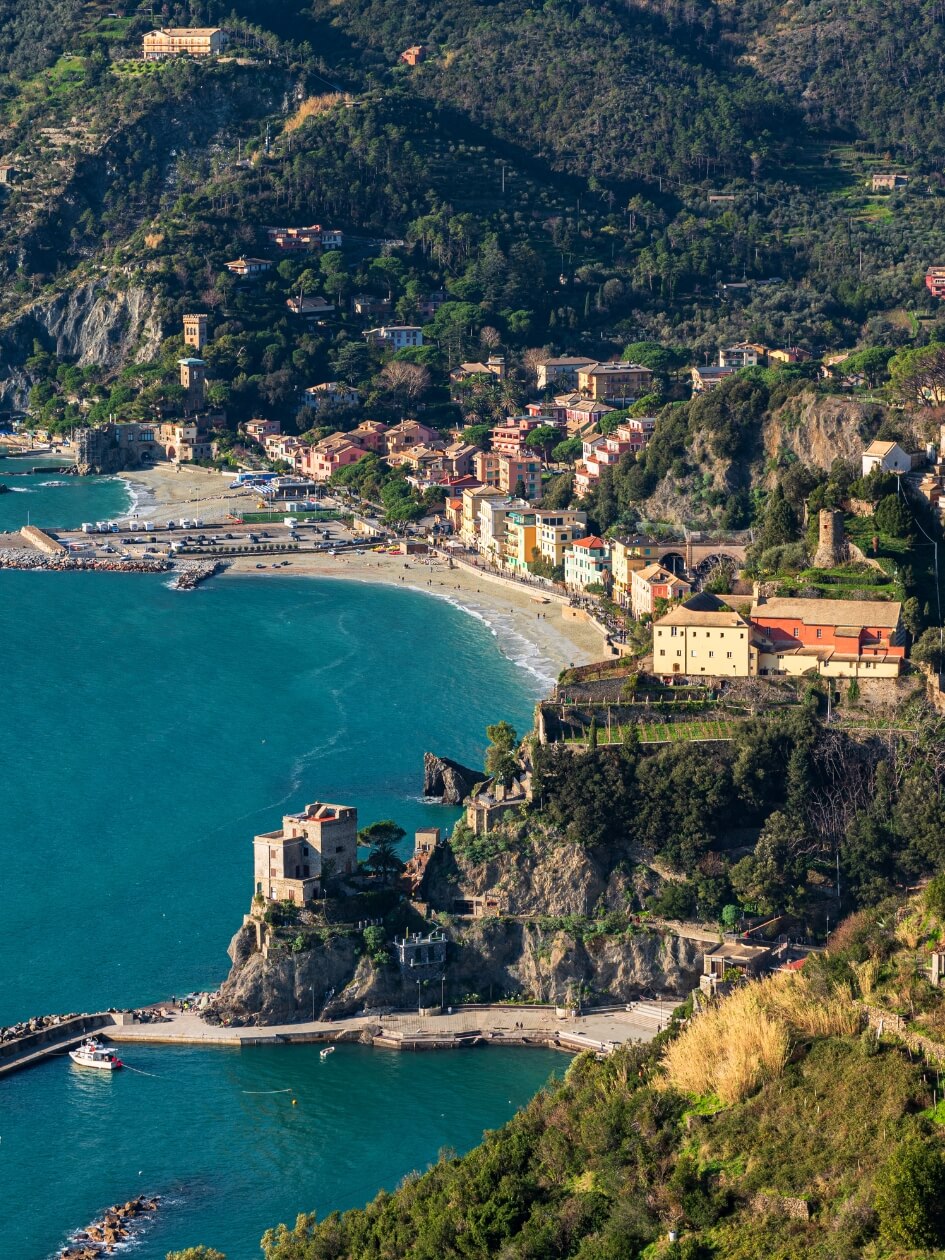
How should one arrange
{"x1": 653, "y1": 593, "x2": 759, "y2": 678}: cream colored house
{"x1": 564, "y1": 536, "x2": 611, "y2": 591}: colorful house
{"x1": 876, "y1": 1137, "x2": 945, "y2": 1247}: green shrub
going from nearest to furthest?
{"x1": 876, "y1": 1137, "x2": 945, "y2": 1247}: green shrub < {"x1": 653, "y1": 593, "x2": 759, "y2": 678}: cream colored house < {"x1": 564, "y1": 536, "x2": 611, "y2": 591}: colorful house

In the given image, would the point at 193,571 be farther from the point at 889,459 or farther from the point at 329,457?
the point at 889,459

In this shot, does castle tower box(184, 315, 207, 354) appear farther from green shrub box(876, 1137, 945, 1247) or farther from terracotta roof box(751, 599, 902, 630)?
green shrub box(876, 1137, 945, 1247)

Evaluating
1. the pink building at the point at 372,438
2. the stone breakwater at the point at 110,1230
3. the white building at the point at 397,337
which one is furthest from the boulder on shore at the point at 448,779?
the white building at the point at 397,337

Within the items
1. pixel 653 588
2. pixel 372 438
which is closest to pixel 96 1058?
pixel 653 588

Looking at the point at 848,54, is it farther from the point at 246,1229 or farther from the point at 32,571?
the point at 246,1229

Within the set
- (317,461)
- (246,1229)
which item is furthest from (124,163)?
(246,1229)

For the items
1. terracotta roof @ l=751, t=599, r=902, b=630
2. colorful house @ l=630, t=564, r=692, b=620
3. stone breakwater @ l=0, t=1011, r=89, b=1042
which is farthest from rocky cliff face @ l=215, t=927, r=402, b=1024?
colorful house @ l=630, t=564, r=692, b=620
